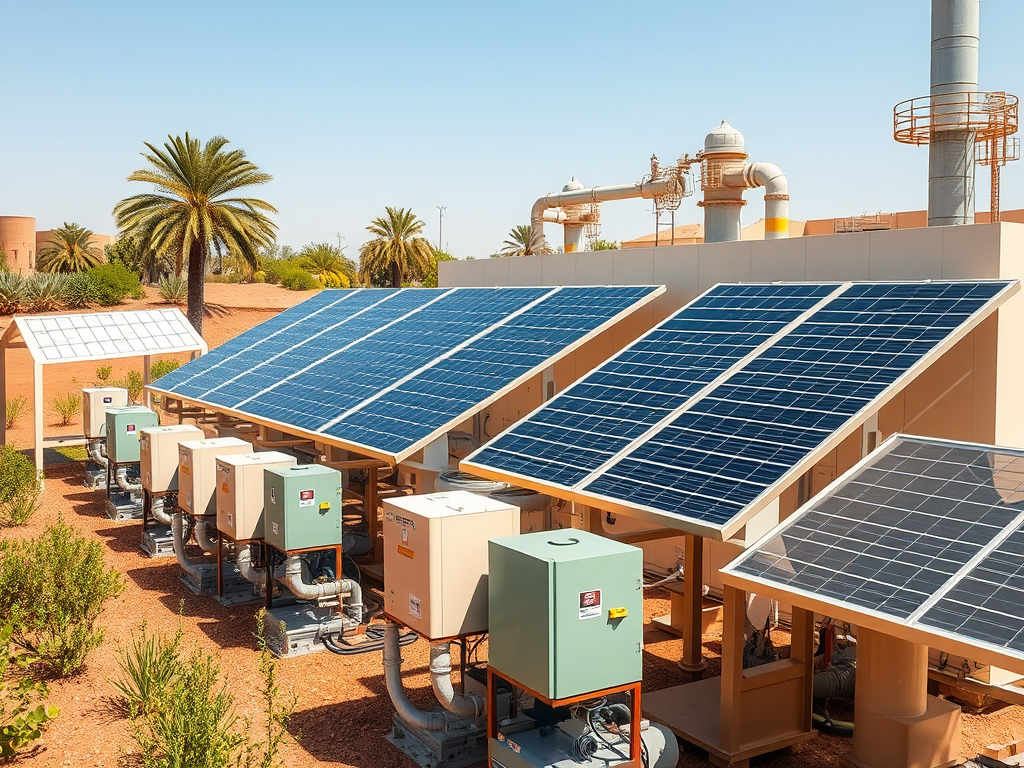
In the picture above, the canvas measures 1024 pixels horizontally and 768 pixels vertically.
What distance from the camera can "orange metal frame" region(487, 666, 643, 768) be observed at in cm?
851

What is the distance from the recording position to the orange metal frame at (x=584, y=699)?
8.51m

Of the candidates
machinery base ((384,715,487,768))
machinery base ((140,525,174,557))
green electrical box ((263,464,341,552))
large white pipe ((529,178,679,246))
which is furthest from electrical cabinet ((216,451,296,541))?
large white pipe ((529,178,679,246))

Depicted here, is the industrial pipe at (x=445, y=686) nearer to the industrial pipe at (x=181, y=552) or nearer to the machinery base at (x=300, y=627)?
the machinery base at (x=300, y=627)

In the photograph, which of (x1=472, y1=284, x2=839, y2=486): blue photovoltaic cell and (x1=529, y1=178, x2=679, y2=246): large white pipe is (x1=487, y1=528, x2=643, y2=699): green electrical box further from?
(x1=529, y1=178, x2=679, y2=246): large white pipe

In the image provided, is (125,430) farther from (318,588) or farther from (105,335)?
(318,588)

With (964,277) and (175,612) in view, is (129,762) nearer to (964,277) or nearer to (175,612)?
(175,612)

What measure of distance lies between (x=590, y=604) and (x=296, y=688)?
17.8 ft

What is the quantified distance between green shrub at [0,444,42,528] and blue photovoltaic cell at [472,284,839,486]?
13062 millimetres

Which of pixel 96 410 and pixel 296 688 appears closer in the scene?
pixel 296 688

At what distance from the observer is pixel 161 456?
18406mm

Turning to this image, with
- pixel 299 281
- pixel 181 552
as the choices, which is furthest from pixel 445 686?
pixel 299 281

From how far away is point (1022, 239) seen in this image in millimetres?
12578

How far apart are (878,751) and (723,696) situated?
1564 mm

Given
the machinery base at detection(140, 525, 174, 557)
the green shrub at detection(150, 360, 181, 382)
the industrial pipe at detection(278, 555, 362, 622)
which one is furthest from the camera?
the green shrub at detection(150, 360, 181, 382)
